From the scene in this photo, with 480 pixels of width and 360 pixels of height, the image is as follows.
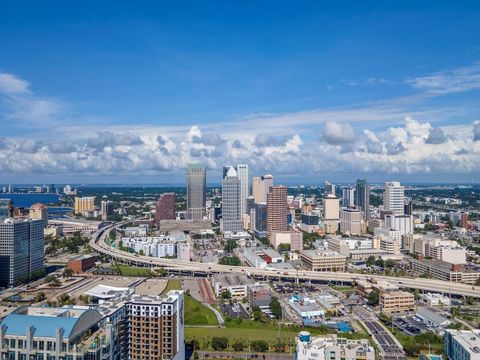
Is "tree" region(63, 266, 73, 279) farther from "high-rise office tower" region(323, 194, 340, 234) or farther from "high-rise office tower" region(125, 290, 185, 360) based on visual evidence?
"high-rise office tower" region(323, 194, 340, 234)

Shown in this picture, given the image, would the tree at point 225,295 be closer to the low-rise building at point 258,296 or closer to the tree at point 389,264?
the low-rise building at point 258,296

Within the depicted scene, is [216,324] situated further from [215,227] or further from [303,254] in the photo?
[215,227]

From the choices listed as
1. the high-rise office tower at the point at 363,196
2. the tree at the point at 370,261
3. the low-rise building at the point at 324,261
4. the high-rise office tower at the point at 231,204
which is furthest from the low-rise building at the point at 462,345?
the high-rise office tower at the point at 363,196

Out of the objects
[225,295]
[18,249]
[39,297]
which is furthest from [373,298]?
[18,249]

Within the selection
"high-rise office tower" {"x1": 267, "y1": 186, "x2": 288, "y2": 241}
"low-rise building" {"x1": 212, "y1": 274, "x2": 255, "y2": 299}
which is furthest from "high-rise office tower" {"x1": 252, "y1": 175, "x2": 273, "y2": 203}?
"low-rise building" {"x1": 212, "y1": 274, "x2": 255, "y2": 299}

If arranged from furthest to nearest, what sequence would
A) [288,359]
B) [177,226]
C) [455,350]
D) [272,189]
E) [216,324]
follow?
1. [177,226]
2. [272,189]
3. [216,324]
4. [288,359]
5. [455,350]

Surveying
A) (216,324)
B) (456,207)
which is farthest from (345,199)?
(216,324)
